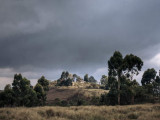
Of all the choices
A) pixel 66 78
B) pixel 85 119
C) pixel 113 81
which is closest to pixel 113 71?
pixel 113 81

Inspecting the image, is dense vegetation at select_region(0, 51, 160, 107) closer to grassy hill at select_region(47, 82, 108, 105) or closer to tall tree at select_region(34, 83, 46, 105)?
tall tree at select_region(34, 83, 46, 105)

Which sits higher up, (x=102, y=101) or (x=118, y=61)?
(x=118, y=61)

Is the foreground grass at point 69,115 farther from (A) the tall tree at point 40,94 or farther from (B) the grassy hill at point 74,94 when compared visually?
(B) the grassy hill at point 74,94

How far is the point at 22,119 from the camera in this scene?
37.3 feet

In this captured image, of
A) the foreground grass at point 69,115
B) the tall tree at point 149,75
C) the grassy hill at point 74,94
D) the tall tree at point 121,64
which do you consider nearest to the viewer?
the foreground grass at point 69,115

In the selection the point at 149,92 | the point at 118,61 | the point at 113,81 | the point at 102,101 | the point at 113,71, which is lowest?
the point at 102,101

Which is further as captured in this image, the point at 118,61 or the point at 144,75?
the point at 144,75

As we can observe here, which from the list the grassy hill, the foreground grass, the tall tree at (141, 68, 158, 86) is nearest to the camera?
the foreground grass

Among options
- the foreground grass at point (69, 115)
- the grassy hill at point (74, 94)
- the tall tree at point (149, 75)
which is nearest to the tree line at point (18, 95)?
the grassy hill at point (74, 94)

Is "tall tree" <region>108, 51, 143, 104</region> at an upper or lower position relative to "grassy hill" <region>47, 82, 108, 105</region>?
upper

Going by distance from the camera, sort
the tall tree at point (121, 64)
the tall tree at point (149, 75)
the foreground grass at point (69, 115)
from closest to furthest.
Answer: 1. the foreground grass at point (69, 115)
2. the tall tree at point (121, 64)
3. the tall tree at point (149, 75)

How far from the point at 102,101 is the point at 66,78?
8232 centimetres

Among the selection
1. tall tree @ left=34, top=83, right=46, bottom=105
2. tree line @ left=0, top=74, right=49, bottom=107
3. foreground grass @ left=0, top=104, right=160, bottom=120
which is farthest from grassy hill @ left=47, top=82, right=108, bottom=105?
foreground grass @ left=0, top=104, right=160, bottom=120

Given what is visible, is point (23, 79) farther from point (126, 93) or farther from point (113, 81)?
point (126, 93)
